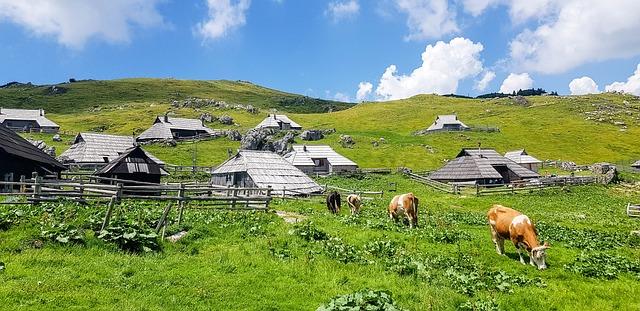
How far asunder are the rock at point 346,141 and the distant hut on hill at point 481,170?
3398cm

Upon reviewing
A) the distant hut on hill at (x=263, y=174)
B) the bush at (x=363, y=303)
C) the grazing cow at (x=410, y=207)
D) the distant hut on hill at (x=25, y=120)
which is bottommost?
the bush at (x=363, y=303)

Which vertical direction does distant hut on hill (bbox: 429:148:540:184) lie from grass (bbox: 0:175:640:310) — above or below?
above

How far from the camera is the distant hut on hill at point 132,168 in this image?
37.0 m

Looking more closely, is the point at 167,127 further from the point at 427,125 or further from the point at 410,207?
the point at 410,207

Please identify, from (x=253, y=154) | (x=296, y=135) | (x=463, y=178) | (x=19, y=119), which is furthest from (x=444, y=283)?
(x=19, y=119)

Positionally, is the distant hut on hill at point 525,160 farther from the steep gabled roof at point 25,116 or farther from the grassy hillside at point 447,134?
the steep gabled roof at point 25,116

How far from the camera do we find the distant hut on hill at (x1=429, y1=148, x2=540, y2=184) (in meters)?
63.6

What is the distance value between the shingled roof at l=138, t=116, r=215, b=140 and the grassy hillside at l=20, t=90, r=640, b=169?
30.4 ft

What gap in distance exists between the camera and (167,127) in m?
108

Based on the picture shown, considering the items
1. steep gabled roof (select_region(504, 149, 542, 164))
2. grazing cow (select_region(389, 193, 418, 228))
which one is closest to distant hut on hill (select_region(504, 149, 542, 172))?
→ steep gabled roof (select_region(504, 149, 542, 164))

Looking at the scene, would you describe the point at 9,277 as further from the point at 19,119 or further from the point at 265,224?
the point at 19,119

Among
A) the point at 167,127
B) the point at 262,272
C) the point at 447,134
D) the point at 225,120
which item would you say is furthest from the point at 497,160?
the point at 225,120

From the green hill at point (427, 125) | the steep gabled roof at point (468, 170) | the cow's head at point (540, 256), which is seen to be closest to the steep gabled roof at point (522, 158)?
the green hill at point (427, 125)

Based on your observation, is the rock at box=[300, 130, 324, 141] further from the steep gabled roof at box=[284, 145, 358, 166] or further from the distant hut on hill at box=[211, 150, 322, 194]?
the distant hut on hill at box=[211, 150, 322, 194]
